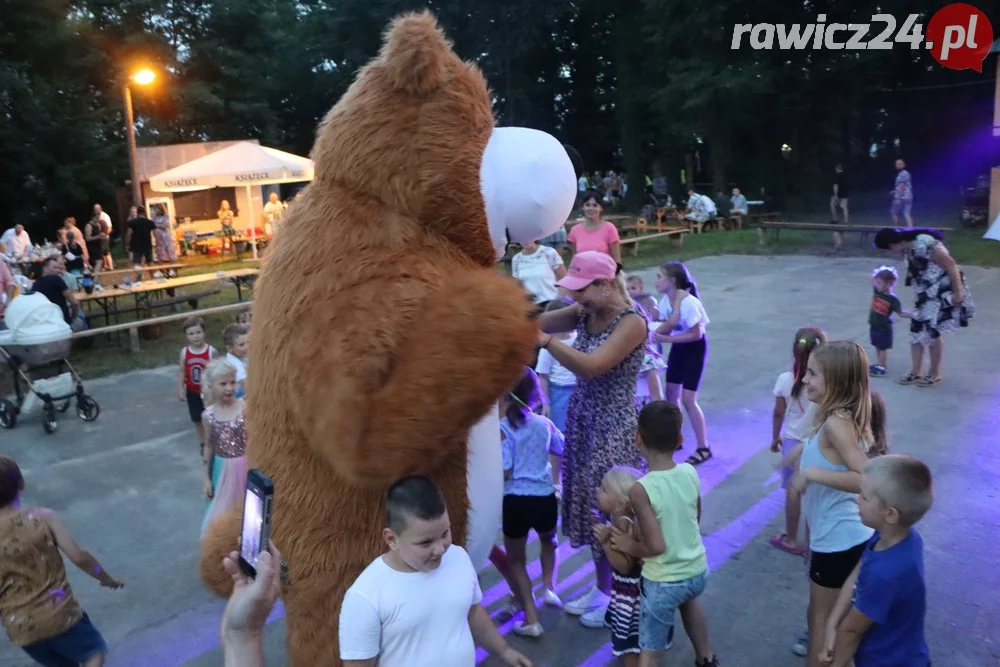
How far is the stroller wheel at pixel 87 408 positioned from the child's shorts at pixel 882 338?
25.4 feet

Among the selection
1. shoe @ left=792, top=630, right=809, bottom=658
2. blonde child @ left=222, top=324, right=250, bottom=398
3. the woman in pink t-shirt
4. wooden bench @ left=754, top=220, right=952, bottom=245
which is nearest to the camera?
shoe @ left=792, top=630, right=809, bottom=658

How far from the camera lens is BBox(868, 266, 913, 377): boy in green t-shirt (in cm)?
707

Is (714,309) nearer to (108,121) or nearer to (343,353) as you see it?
(343,353)

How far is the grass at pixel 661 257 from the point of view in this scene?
9.81 meters

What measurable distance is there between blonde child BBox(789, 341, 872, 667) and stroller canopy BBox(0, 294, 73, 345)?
24.0 ft

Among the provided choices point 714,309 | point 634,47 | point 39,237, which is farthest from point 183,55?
point 714,309

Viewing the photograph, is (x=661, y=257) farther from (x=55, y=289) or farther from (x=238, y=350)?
(x=238, y=350)

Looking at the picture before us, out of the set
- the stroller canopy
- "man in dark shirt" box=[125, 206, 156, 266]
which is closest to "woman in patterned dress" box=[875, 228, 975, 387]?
the stroller canopy

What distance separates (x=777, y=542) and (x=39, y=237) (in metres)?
26.8

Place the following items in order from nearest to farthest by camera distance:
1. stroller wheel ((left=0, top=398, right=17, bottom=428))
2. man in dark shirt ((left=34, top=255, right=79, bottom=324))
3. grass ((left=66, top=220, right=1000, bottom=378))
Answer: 1. stroller wheel ((left=0, top=398, right=17, bottom=428))
2. man in dark shirt ((left=34, top=255, right=79, bottom=324))
3. grass ((left=66, top=220, right=1000, bottom=378))

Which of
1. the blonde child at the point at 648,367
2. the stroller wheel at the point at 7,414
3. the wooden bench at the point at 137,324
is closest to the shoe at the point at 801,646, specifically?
the blonde child at the point at 648,367

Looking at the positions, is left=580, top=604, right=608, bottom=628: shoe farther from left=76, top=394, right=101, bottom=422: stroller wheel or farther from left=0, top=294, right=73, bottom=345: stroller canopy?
left=0, top=294, right=73, bottom=345: stroller canopy

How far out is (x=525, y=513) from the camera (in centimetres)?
350

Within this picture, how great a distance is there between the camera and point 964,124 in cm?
2742
